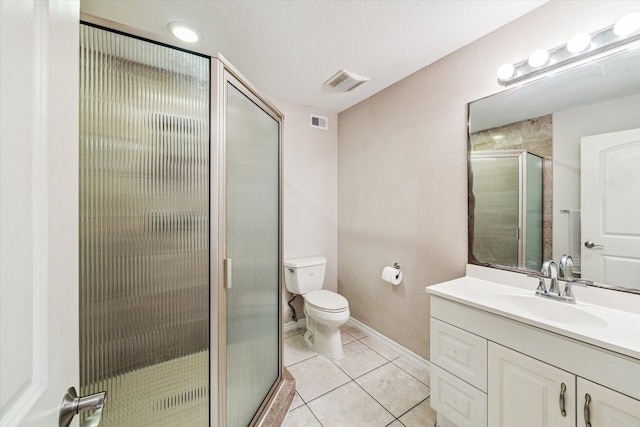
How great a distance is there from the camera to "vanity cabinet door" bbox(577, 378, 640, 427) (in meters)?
0.82

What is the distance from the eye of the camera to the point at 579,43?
1189 millimetres

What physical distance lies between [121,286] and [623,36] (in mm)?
2336

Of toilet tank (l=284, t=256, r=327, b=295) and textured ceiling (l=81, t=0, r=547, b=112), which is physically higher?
textured ceiling (l=81, t=0, r=547, b=112)

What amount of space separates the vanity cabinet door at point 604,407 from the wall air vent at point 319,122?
2.61 metres

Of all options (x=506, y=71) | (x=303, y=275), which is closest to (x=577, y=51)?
(x=506, y=71)

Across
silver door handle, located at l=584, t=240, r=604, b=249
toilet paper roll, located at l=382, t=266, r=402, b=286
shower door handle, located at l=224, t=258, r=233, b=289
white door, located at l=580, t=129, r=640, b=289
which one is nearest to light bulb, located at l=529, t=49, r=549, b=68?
white door, located at l=580, t=129, r=640, b=289

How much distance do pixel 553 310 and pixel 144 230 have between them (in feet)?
6.29

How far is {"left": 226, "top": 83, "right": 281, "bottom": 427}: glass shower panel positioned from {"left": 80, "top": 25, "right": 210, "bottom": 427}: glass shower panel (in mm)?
166

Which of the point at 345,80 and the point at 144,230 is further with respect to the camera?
the point at 345,80

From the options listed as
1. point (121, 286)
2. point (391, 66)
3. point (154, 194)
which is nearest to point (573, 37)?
point (391, 66)

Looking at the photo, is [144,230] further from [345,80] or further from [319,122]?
[319,122]

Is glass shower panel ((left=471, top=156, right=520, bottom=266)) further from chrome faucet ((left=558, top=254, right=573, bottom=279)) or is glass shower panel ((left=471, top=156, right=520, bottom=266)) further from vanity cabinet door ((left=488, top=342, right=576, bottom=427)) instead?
vanity cabinet door ((left=488, top=342, right=576, bottom=427))

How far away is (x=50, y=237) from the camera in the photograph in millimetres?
433

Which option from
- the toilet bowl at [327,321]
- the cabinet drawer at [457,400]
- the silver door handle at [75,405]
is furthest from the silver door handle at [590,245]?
the silver door handle at [75,405]
